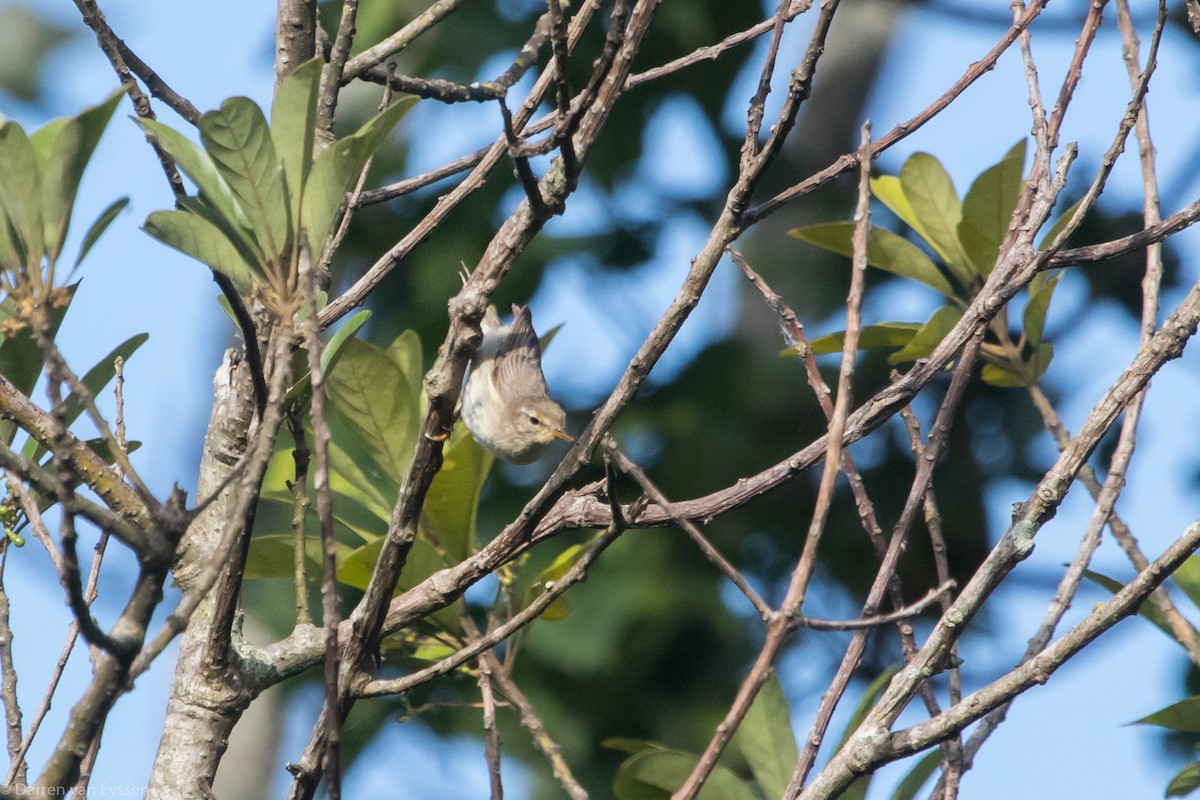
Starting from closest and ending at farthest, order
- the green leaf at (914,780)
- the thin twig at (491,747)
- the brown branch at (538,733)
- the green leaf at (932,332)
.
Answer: the thin twig at (491,747) → the brown branch at (538,733) → the green leaf at (914,780) → the green leaf at (932,332)

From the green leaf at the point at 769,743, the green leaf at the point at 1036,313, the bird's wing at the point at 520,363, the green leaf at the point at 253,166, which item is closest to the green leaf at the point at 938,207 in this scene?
the green leaf at the point at 1036,313

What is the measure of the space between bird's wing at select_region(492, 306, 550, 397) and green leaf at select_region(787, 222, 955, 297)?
1730mm

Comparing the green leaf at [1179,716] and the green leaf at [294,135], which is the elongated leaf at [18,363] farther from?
the green leaf at [1179,716]

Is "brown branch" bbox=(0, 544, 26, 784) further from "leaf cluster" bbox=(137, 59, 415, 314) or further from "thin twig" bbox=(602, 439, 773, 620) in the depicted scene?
"thin twig" bbox=(602, 439, 773, 620)

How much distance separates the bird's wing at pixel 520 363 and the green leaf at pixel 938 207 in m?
1.84

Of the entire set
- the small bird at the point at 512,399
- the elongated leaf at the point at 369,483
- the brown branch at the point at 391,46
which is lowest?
the elongated leaf at the point at 369,483

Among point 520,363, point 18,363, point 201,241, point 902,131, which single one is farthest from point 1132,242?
point 520,363

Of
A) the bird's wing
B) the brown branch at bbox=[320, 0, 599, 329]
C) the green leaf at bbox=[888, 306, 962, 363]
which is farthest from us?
the bird's wing

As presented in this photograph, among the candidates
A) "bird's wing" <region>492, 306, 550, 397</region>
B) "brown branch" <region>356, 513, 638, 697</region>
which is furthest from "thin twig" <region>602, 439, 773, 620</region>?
"bird's wing" <region>492, 306, 550, 397</region>

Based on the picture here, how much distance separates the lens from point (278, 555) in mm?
2852

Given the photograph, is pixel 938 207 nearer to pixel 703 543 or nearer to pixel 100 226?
pixel 703 543

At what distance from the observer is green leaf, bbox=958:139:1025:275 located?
3.13 metres

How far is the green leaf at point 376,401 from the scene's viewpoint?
2834mm

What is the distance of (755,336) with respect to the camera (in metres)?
6.78
